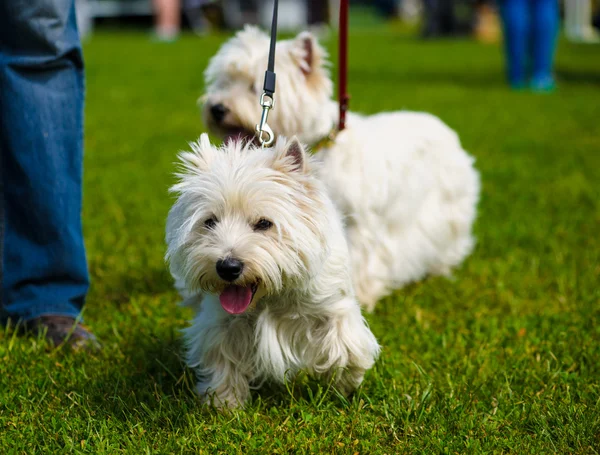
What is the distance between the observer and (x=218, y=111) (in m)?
4.02

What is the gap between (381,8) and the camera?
37.8 meters

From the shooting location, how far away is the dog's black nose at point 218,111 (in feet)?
13.2

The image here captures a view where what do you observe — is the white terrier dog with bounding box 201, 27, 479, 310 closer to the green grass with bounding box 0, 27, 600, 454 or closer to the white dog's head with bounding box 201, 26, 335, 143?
the white dog's head with bounding box 201, 26, 335, 143

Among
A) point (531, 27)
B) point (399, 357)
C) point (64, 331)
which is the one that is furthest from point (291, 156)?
point (531, 27)

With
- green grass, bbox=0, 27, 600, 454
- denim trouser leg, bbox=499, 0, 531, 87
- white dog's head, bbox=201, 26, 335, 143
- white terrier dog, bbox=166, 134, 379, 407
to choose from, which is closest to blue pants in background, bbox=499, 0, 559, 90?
denim trouser leg, bbox=499, 0, 531, 87

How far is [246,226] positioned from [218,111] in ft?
5.35

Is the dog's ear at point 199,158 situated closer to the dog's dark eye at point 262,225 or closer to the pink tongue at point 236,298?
the dog's dark eye at point 262,225

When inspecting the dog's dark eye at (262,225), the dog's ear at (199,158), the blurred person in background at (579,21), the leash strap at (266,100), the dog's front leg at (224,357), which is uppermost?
the leash strap at (266,100)

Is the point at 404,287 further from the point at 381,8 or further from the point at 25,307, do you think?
the point at 381,8

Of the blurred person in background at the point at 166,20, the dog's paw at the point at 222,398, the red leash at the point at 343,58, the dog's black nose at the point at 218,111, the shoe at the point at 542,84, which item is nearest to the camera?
the dog's paw at the point at 222,398

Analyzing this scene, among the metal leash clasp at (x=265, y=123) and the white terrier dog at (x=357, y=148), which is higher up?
the metal leash clasp at (x=265, y=123)

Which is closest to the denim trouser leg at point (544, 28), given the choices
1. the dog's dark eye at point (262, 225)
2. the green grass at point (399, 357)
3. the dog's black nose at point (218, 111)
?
the green grass at point (399, 357)

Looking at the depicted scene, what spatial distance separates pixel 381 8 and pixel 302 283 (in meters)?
36.9

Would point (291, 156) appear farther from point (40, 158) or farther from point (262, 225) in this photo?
point (40, 158)
